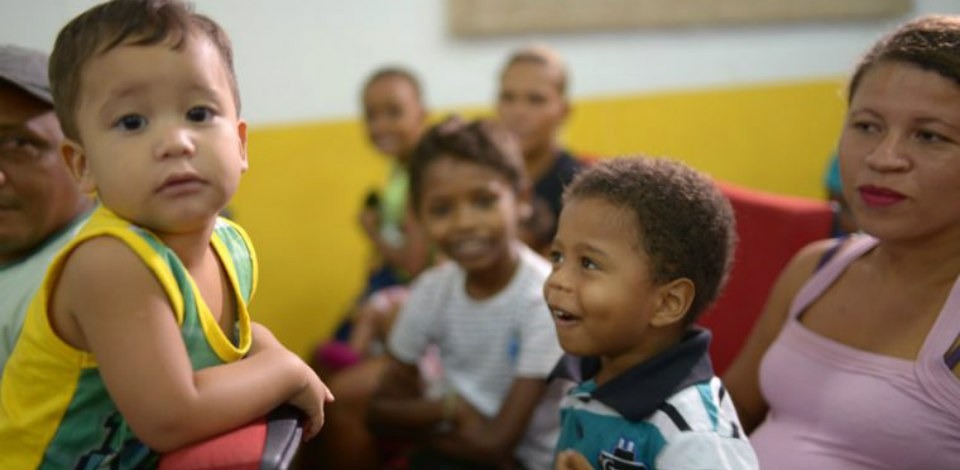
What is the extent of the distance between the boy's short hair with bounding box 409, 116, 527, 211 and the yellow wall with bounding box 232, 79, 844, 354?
527 millimetres

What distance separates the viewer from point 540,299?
1646mm

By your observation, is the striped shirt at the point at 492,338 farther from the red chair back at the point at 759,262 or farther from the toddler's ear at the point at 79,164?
the toddler's ear at the point at 79,164

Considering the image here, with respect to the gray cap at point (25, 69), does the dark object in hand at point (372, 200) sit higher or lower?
lower

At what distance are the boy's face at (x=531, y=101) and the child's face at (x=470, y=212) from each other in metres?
0.99

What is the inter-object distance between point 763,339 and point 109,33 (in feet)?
3.22

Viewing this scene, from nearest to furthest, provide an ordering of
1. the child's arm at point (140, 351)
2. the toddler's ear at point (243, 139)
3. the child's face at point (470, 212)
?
the child's arm at point (140, 351), the toddler's ear at point (243, 139), the child's face at point (470, 212)

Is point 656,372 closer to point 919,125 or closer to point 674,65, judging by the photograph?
point 919,125

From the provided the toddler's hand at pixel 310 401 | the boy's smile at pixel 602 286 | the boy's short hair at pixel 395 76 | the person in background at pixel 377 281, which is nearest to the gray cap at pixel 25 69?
the toddler's hand at pixel 310 401

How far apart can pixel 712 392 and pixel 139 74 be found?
0.68m

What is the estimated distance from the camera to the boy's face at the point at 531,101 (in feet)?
9.02

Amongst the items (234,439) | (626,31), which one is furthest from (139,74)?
(626,31)

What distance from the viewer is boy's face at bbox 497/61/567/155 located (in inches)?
108

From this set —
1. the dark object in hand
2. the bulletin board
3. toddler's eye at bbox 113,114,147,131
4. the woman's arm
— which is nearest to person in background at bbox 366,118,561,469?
the woman's arm

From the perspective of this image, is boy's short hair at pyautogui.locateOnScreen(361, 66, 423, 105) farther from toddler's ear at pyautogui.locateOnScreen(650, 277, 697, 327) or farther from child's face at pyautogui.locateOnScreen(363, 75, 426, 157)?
toddler's ear at pyautogui.locateOnScreen(650, 277, 697, 327)
